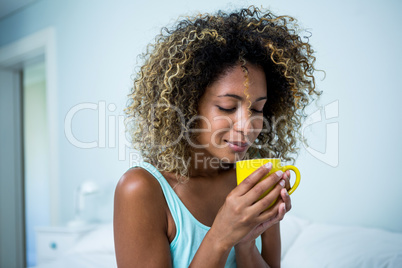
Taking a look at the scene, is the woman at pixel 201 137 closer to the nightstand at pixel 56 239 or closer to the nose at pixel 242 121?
the nose at pixel 242 121

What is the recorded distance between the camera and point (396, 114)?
156 cm

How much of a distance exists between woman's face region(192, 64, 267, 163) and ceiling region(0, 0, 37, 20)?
10.0 ft

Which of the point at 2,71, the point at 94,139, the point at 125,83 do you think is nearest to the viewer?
the point at 125,83

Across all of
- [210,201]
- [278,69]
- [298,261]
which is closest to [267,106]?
[278,69]

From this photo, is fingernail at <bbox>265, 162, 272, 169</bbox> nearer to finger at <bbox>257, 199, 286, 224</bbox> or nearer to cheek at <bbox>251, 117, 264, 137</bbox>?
finger at <bbox>257, 199, 286, 224</bbox>

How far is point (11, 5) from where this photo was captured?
10.9 ft

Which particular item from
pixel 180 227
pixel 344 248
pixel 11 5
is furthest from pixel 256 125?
pixel 11 5

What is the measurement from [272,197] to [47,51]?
118 inches

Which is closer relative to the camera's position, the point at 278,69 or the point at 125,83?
the point at 278,69

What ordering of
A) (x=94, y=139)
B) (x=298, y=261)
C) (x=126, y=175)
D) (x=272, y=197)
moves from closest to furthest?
(x=272, y=197), (x=126, y=175), (x=298, y=261), (x=94, y=139)

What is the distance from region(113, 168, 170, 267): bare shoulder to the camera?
32.9 inches

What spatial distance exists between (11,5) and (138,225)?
10.9 feet

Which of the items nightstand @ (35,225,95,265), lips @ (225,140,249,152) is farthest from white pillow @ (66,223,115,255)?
lips @ (225,140,249,152)

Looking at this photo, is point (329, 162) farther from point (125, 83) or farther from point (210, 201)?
point (125, 83)
